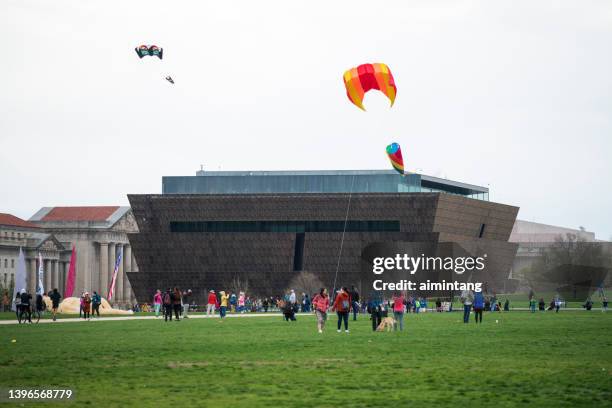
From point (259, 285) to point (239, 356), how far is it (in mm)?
110482

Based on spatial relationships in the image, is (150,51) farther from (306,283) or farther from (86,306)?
(306,283)

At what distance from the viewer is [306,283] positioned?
13738cm

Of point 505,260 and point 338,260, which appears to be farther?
point 505,260

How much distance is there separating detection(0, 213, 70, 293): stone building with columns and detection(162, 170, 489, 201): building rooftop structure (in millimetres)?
36867

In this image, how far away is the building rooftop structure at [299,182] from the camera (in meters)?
146

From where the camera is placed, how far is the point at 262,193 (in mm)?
142000

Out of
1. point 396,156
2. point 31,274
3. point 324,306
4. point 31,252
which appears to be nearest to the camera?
point 324,306

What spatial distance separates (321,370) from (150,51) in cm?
3482

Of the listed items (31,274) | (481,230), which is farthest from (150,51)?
(31,274)

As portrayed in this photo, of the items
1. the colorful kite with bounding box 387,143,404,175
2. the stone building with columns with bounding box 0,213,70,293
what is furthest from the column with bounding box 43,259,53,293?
the colorful kite with bounding box 387,143,404,175

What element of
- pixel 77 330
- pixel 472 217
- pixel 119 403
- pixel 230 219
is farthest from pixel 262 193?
pixel 119 403

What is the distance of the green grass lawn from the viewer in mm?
20219

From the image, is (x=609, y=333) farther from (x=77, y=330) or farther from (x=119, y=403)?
(x=119, y=403)

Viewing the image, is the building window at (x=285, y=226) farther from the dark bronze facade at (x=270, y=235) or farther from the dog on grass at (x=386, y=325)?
the dog on grass at (x=386, y=325)
